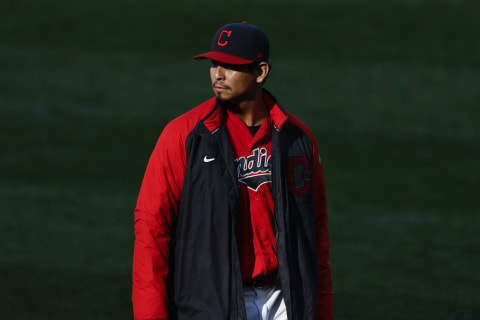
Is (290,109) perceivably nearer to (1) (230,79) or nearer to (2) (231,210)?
(1) (230,79)

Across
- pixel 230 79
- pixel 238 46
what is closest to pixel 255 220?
pixel 230 79

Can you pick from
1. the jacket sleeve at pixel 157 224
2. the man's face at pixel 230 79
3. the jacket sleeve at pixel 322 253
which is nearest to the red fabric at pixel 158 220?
the jacket sleeve at pixel 157 224

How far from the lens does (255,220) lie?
3.71 meters

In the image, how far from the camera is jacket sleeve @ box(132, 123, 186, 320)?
139 inches

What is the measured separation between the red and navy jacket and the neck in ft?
0.46

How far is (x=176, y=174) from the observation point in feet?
11.9

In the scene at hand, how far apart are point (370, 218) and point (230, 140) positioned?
19.0 ft

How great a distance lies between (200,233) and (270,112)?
698mm

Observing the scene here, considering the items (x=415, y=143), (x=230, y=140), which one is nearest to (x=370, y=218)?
(x=415, y=143)

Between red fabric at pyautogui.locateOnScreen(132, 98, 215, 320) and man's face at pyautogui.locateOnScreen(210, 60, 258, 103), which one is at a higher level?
man's face at pyautogui.locateOnScreen(210, 60, 258, 103)

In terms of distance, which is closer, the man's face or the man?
the man

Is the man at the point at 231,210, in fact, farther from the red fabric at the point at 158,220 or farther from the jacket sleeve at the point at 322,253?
the jacket sleeve at the point at 322,253

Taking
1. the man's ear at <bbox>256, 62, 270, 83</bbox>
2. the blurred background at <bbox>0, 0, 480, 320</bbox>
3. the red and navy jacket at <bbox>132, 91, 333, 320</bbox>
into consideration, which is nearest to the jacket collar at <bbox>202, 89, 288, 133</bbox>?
the red and navy jacket at <bbox>132, 91, 333, 320</bbox>

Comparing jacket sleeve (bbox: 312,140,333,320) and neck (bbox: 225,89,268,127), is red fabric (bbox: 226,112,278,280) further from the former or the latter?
jacket sleeve (bbox: 312,140,333,320)
